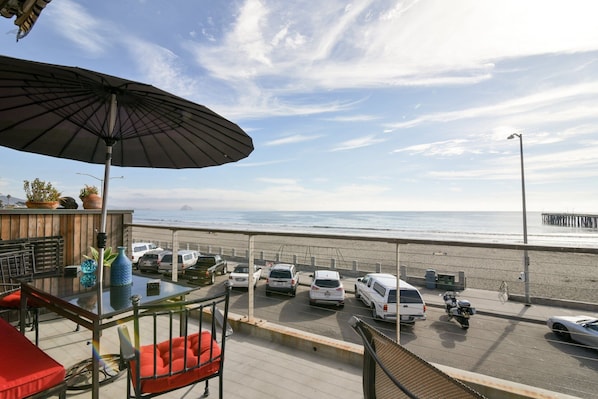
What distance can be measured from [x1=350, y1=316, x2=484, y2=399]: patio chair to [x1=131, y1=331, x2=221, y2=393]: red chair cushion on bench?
82cm

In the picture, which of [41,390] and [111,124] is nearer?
[41,390]

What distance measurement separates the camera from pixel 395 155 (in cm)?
3538

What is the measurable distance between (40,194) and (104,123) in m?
2.64

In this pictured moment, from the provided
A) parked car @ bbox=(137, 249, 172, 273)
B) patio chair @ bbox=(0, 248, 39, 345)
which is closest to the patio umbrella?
patio chair @ bbox=(0, 248, 39, 345)

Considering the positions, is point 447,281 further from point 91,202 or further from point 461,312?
point 91,202

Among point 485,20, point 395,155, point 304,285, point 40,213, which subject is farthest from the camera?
point 395,155

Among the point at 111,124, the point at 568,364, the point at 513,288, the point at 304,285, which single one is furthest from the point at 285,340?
the point at 513,288

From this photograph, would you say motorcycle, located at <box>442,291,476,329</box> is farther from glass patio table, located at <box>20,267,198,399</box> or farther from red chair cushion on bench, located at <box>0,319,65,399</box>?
red chair cushion on bench, located at <box>0,319,65,399</box>

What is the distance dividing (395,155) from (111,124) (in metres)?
36.9

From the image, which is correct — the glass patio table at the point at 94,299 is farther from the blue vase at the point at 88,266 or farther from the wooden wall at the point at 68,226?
the wooden wall at the point at 68,226

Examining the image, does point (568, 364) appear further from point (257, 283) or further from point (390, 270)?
point (257, 283)

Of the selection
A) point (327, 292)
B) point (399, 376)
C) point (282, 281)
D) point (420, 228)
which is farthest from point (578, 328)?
point (420, 228)

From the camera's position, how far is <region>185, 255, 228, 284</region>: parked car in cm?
1075

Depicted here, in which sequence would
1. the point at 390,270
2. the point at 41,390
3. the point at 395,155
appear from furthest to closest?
the point at 395,155 → the point at 390,270 → the point at 41,390
